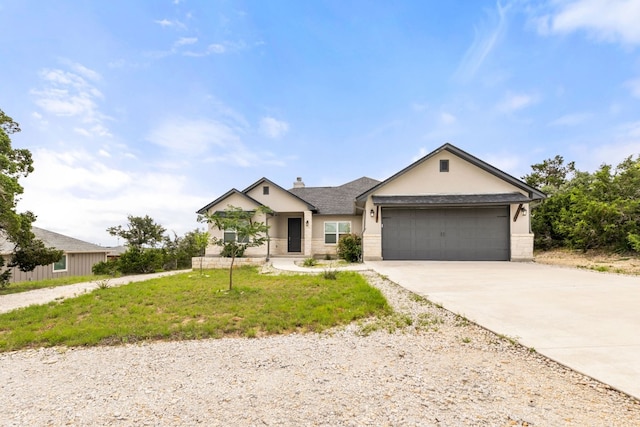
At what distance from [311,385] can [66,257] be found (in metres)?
23.7

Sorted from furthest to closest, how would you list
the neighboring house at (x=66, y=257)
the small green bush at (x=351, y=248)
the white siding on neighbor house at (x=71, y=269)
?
the neighboring house at (x=66, y=257) → the white siding on neighbor house at (x=71, y=269) → the small green bush at (x=351, y=248)

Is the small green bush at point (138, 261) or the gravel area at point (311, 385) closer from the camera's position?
the gravel area at point (311, 385)

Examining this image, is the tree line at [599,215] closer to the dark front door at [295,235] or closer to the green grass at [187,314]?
the green grass at [187,314]

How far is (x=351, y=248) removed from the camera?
15930mm

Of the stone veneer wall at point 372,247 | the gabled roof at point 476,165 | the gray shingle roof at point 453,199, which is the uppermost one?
the gabled roof at point 476,165

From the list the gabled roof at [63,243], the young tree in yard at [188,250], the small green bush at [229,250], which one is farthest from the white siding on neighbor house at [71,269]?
the small green bush at [229,250]

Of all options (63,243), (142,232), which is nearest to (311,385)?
(63,243)

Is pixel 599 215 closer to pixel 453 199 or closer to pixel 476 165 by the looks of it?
pixel 476 165

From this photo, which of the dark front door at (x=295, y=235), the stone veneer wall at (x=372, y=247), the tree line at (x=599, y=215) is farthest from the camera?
the dark front door at (x=295, y=235)

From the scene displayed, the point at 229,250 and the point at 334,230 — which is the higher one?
the point at 334,230

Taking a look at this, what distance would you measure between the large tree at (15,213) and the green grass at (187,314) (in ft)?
14.2

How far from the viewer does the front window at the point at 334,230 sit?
18516mm

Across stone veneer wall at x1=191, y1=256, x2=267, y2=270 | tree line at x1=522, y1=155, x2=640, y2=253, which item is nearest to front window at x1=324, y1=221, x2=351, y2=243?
stone veneer wall at x1=191, y1=256, x2=267, y2=270

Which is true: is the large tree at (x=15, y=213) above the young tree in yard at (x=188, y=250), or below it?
above
